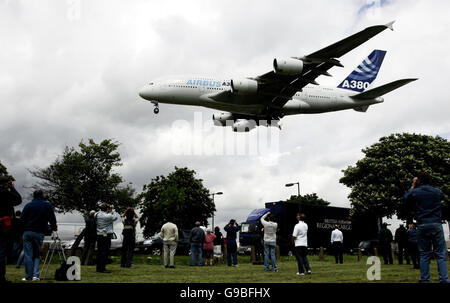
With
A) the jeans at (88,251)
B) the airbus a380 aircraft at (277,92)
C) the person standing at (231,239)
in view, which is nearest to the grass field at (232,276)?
the jeans at (88,251)

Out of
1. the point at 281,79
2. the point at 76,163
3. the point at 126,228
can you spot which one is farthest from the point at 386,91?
the point at 76,163

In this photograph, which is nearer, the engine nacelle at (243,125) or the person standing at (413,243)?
the person standing at (413,243)

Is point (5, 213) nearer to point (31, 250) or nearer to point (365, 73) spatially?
point (31, 250)

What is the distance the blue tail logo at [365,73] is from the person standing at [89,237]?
27.2 m

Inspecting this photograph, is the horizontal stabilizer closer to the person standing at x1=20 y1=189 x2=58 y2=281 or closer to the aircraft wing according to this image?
the aircraft wing

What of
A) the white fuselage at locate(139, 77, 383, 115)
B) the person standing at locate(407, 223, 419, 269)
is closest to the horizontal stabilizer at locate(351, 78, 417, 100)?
the white fuselage at locate(139, 77, 383, 115)

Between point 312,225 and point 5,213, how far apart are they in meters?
28.6

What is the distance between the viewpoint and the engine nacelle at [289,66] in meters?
24.1

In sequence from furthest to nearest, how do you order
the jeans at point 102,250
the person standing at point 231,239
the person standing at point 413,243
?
the person standing at point 231,239, the person standing at point 413,243, the jeans at point 102,250

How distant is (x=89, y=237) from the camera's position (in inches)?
595

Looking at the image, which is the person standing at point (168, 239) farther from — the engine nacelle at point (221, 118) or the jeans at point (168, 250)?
the engine nacelle at point (221, 118)

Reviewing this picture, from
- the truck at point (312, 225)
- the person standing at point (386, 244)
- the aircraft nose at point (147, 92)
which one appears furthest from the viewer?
the truck at point (312, 225)

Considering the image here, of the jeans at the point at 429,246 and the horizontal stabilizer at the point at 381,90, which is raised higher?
the horizontal stabilizer at the point at 381,90

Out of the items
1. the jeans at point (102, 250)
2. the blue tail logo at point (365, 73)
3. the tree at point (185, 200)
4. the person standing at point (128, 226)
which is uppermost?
the blue tail logo at point (365, 73)
